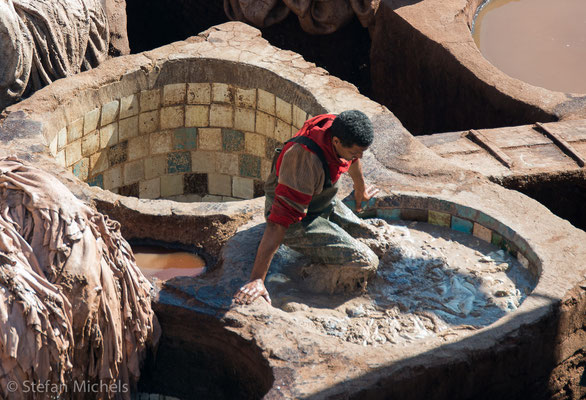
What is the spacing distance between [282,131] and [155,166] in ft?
3.48

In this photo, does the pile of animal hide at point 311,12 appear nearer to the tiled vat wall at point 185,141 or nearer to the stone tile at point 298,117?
the tiled vat wall at point 185,141

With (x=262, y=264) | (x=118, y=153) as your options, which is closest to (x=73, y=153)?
(x=118, y=153)

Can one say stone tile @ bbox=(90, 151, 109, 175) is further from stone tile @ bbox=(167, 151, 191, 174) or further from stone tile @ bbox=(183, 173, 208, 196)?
stone tile @ bbox=(183, 173, 208, 196)

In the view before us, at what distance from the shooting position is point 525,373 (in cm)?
562

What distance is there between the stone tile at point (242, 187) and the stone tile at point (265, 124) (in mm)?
459

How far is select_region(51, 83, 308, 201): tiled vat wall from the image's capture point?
791 cm

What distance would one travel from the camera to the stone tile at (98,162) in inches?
312

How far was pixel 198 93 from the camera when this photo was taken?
8180 millimetres

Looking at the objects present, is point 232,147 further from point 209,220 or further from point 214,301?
point 214,301

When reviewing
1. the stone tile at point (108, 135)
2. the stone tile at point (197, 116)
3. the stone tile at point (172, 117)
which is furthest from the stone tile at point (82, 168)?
the stone tile at point (197, 116)

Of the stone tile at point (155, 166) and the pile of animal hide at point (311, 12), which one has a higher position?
the pile of animal hide at point (311, 12)

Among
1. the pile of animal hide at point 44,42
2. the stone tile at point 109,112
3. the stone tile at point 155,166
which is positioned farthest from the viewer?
the stone tile at point 155,166

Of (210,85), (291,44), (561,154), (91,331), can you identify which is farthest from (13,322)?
(291,44)

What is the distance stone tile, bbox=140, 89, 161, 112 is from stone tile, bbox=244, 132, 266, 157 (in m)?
0.74
